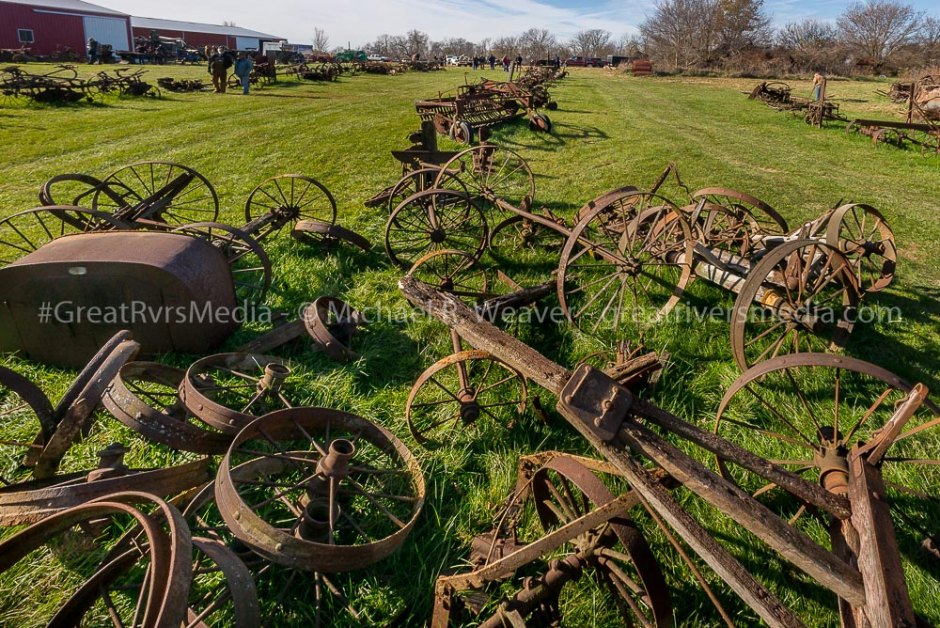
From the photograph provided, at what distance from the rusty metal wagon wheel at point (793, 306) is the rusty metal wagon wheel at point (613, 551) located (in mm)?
1968

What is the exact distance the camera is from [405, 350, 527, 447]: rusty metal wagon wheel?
3.55 m

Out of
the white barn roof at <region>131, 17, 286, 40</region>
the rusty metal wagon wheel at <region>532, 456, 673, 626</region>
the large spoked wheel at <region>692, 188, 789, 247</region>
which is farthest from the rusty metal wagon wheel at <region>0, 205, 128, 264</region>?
the white barn roof at <region>131, 17, 286, 40</region>

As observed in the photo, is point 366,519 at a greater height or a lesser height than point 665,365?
lesser

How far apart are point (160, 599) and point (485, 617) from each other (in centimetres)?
150

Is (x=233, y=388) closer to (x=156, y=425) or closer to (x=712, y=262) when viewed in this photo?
(x=156, y=425)

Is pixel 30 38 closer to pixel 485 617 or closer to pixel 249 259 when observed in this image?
pixel 249 259

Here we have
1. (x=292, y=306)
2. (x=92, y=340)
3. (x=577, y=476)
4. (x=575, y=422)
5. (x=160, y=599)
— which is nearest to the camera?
(x=160, y=599)

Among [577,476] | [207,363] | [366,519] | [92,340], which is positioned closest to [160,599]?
[366,519]

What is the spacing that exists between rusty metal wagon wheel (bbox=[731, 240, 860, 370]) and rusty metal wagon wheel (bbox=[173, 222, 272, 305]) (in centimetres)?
404

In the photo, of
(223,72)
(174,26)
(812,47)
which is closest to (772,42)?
(812,47)

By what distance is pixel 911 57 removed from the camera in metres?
37.2

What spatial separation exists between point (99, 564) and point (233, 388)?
1.24 m

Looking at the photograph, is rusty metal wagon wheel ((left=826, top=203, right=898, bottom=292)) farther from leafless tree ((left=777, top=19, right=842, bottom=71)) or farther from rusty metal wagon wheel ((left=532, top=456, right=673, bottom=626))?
leafless tree ((left=777, top=19, right=842, bottom=71))

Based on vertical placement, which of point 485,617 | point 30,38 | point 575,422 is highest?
point 30,38
